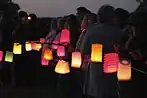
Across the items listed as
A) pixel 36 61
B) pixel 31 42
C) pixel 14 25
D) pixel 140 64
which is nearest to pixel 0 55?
pixel 14 25

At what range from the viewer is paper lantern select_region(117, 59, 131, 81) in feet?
22.0

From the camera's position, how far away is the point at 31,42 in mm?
13320

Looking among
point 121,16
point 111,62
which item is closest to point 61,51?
point 121,16

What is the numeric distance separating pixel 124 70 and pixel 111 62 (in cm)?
54

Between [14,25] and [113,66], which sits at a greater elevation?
[14,25]

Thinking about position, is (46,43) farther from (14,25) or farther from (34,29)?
(34,29)

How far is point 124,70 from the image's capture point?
6.80 meters

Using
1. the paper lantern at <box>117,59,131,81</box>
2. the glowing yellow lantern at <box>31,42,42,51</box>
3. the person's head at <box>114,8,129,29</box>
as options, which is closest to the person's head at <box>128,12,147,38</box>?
the paper lantern at <box>117,59,131,81</box>

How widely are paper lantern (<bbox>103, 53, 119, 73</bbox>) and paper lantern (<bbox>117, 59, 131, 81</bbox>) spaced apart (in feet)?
1.29

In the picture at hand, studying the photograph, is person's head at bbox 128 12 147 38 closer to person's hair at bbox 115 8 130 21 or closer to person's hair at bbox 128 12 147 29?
person's hair at bbox 128 12 147 29

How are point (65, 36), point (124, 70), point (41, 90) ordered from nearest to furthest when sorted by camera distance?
point (124, 70)
point (65, 36)
point (41, 90)

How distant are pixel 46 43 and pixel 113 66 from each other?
14.2 feet

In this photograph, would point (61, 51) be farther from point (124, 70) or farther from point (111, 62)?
point (124, 70)

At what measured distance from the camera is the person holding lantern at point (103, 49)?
7.25 meters
